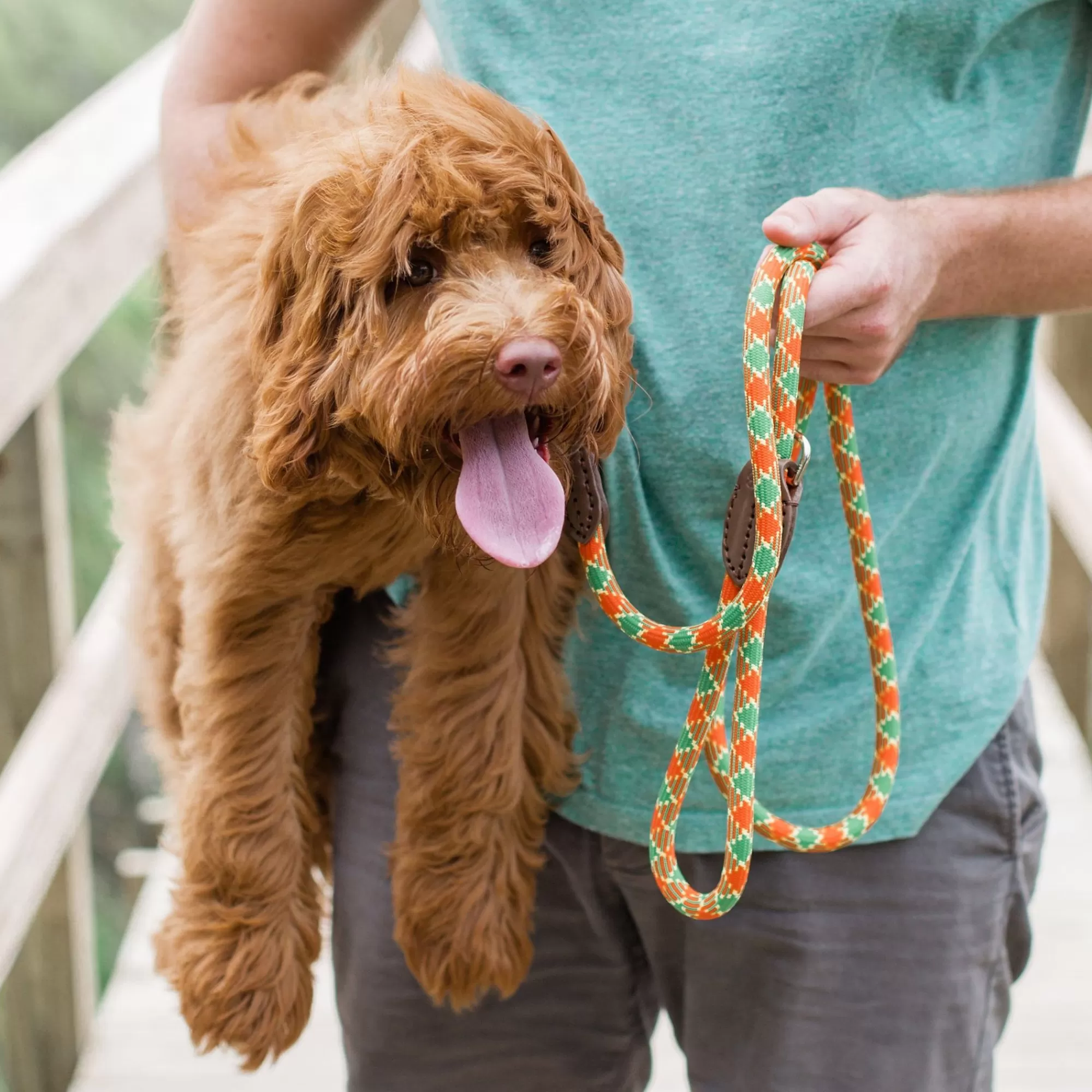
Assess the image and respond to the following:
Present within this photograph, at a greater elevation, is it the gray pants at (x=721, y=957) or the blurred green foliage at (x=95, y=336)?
the gray pants at (x=721, y=957)

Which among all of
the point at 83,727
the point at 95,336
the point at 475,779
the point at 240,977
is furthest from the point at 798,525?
the point at 95,336

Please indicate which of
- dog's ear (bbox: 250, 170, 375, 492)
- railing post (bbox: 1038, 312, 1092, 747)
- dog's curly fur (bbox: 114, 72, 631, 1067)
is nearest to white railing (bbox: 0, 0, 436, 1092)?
dog's curly fur (bbox: 114, 72, 631, 1067)

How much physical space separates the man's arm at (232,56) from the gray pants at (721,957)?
43 cm

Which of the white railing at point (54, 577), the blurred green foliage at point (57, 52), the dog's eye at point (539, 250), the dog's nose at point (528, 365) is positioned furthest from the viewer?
the blurred green foliage at point (57, 52)

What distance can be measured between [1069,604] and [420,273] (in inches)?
113

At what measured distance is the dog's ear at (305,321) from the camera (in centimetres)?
91

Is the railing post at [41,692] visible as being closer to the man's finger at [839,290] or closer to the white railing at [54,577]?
the white railing at [54,577]

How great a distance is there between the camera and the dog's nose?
0.86 meters

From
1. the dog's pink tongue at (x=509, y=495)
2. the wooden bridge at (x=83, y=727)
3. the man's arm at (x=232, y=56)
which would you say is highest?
the man's arm at (x=232, y=56)

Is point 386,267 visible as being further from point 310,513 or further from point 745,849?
point 745,849

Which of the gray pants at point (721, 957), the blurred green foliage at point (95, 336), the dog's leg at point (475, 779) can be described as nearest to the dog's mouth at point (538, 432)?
the dog's leg at point (475, 779)

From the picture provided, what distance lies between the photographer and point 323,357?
0.93 metres

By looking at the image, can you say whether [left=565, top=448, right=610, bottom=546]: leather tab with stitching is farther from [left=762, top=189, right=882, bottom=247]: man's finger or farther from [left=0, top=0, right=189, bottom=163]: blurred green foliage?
[left=0, top=0, right=189, bottom=163]: blurred green foliage

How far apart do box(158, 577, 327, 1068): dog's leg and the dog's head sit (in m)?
0.25
